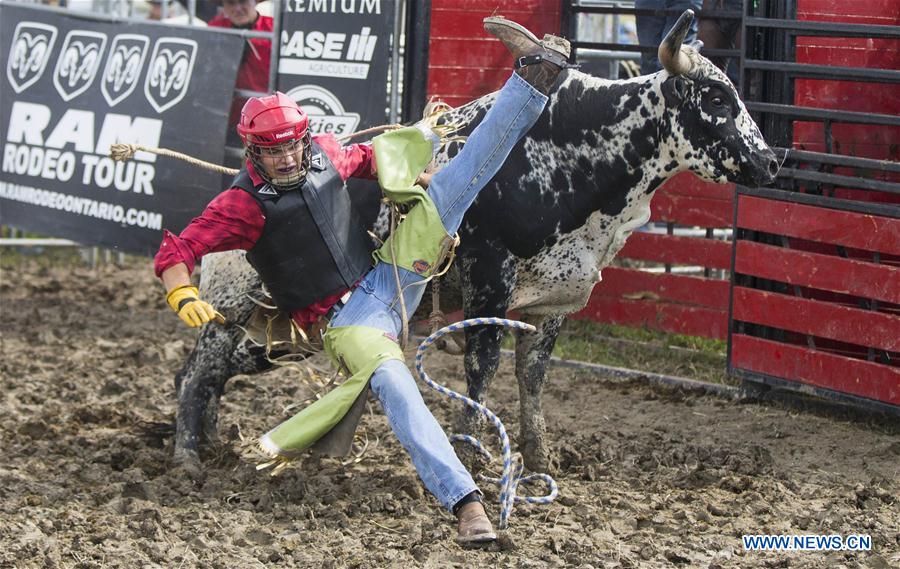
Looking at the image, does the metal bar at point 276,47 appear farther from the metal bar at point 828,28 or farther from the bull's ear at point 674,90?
the bull's ear at point 674,90

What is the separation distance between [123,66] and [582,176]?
499 cm

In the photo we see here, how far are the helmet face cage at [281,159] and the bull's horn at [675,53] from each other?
60.1 inches

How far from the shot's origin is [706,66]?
5559 millimetres

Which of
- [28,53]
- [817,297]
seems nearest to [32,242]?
[28,53]

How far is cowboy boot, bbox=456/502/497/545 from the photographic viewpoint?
15.6 ft

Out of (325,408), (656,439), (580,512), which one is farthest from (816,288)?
(325,408)

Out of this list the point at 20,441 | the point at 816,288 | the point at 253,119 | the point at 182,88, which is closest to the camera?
the point at 253,119

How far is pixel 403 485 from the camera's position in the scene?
5.56 metres

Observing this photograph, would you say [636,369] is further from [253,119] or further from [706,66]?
[253,119]

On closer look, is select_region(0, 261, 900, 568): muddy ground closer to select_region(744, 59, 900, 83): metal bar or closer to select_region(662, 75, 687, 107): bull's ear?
select_region(662, 75, 687, 107): bull's ear

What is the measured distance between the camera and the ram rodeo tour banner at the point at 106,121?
360 inches

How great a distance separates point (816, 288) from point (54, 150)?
5871 mm

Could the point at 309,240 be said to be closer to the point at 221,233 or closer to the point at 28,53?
the point at 221,233

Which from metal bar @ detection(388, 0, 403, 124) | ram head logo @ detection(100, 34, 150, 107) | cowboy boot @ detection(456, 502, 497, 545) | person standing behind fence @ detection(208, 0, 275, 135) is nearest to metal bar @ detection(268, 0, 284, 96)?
person standing behind fence @ detection(208, 0, 275, 135)
